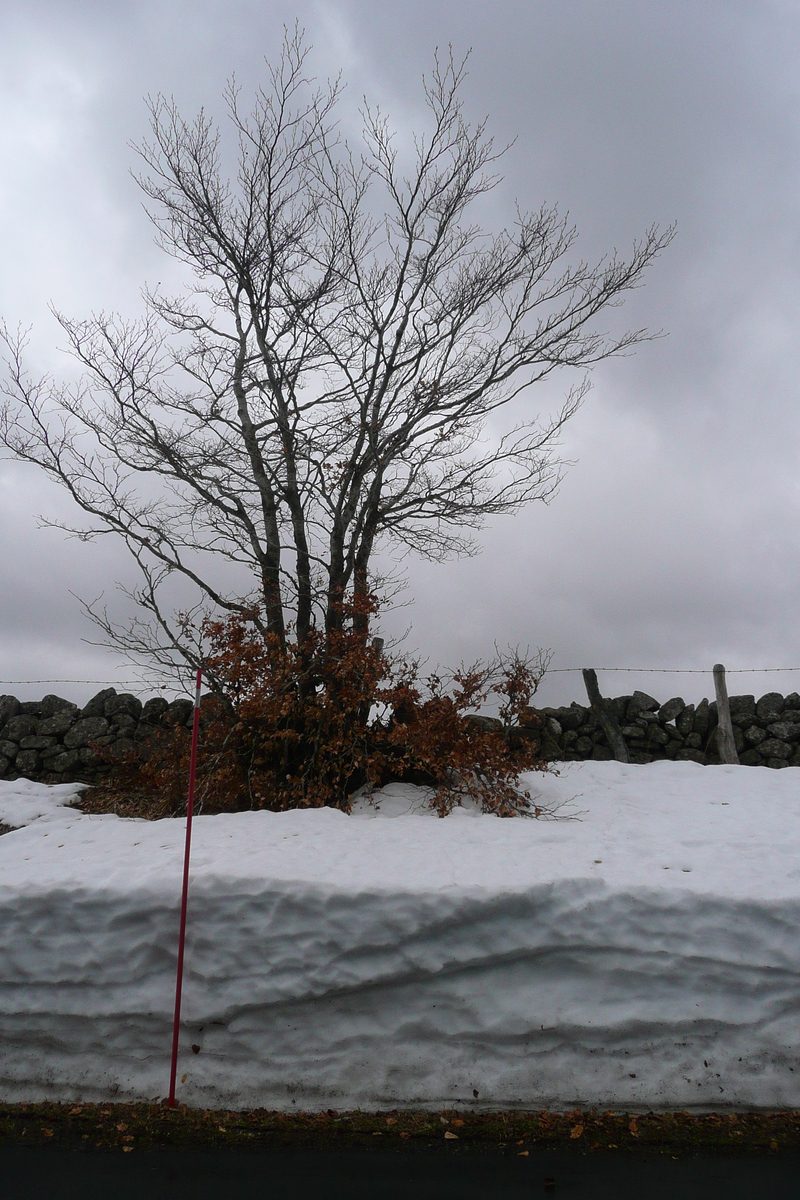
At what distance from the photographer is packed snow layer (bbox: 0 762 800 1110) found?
5.07 m

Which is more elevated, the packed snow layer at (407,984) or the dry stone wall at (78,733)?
the dry stone wall at (78,733)

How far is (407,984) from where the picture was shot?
5328 mm

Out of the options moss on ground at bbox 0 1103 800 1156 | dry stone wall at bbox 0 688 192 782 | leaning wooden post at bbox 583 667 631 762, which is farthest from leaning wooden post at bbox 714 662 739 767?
dry stone wall at bbox 0 688 192 782

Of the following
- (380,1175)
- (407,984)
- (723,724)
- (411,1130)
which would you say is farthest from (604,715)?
(380,1175)

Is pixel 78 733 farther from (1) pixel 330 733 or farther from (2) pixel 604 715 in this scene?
(2) pixel 604 715

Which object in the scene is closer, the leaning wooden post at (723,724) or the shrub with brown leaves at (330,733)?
the shrub with brown leaves at (330,733)

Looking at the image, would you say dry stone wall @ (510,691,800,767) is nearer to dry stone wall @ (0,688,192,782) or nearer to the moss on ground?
dry stone wall @ (0,688,192,782)

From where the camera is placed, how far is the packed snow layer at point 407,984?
200 inches

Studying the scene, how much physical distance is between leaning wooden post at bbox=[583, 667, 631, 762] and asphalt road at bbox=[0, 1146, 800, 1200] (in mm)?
7979

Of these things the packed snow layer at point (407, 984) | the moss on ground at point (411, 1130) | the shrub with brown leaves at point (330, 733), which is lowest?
the moss on ground at point (411, 1130)

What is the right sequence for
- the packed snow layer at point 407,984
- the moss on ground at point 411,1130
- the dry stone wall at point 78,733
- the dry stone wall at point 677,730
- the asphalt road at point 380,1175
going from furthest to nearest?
the dry stone wall at point 677,730 < the dry stone wall at point 78,733 < the packed snow layer at point 407,984 < the moss on ground at point 411,1130 < the asphalt road at point 380,1175

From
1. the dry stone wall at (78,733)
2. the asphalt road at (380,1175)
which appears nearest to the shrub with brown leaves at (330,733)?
the dry stone wall at (78,733)

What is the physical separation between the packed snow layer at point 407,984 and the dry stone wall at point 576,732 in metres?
6.34

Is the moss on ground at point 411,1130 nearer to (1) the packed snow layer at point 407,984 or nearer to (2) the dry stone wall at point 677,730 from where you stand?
(1) the packed snow layer at point 407,984
